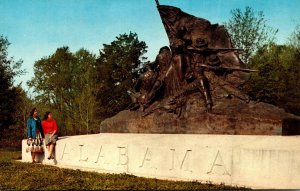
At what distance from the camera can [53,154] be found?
38.8 feet

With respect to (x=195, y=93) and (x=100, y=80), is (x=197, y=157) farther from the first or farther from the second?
(x=100, y=80)

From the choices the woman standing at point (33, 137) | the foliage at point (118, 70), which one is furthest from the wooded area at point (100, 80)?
the woman standing at point (33, 137)

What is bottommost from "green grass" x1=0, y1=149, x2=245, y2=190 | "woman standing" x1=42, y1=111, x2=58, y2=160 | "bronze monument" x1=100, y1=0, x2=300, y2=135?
"green grass" x1=0, y1=149, x2=245, y2=190

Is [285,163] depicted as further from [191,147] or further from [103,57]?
[103,57]

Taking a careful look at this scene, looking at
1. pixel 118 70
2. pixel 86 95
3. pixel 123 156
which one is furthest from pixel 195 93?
pixel 118 70

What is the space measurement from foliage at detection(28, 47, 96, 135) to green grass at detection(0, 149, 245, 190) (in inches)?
1033

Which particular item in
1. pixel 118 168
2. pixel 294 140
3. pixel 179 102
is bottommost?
pixel 118 168

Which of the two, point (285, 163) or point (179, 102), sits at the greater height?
point (179, 102)

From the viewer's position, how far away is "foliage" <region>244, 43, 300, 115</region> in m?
24.1

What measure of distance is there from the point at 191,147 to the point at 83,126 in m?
27.2

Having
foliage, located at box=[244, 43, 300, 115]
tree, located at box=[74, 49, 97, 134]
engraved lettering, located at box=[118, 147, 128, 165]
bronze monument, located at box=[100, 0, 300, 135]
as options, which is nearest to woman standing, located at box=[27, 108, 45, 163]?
bronze monument, located at box=[100, 0, 300, 135]

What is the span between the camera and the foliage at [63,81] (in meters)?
36.7

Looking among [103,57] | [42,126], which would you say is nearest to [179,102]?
[42,126]

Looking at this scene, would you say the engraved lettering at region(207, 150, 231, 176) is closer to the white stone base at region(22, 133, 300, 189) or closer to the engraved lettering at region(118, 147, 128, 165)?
the white stone base at region(22, 133, 300, 189)
